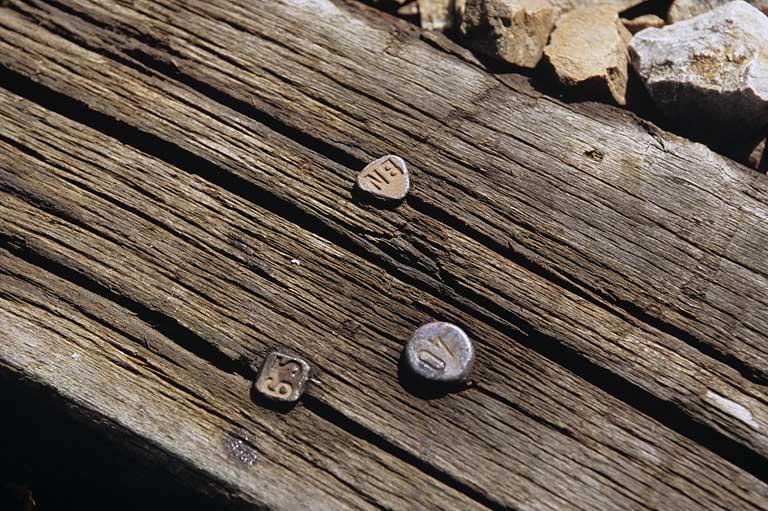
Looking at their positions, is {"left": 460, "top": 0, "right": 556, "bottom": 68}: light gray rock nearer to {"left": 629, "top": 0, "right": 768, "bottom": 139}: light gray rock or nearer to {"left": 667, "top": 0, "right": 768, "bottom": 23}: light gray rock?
{"left": 629, "top": 0, "right": 768, "bottom": 139}: light gray rock

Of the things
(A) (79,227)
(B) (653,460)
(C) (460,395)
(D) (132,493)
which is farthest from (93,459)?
(B) (653,460)

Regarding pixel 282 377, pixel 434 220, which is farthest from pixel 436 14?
pixel 282 377

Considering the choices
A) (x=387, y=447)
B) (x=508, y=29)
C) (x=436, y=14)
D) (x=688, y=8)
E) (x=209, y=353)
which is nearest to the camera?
(x=387, y=447)

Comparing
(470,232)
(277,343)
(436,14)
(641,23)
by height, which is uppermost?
(641,23)

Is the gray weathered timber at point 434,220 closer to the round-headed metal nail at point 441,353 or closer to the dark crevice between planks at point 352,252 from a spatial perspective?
the dark crevice between planks at point 352,252

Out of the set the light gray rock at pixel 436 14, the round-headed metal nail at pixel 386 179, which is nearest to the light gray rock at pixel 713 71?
the light gray rock at pixel 436 14

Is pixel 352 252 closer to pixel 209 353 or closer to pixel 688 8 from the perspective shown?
pixel 209 353

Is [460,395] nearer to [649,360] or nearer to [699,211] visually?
[649,360]
